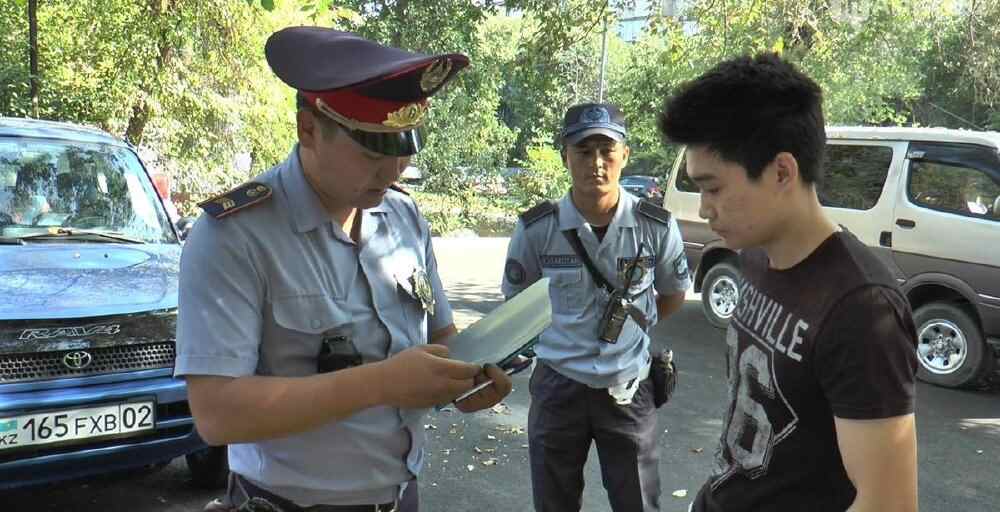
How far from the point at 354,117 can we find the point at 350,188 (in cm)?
15

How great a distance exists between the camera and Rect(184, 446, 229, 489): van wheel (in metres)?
3.85

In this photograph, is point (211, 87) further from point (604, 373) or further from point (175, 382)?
point (604, 373)

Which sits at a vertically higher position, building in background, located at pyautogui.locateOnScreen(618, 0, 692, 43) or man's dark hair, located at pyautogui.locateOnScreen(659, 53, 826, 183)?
building in background, located at pyautogui.locateOnScreen(618, 0, 692, 43)

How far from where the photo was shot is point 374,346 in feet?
5.13

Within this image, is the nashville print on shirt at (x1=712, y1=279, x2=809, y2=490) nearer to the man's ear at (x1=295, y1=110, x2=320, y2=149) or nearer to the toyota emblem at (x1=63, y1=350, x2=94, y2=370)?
the man's ear at (x1=295, y1=110, x2=320, y2=149)

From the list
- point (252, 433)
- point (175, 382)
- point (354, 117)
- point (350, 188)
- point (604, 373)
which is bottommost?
point (175, 382)

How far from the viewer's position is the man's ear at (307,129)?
1.46 m

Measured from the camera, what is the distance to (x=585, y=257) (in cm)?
283

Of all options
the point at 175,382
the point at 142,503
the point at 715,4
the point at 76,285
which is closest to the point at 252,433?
the point at 175,382

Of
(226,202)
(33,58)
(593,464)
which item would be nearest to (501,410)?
(593,464)

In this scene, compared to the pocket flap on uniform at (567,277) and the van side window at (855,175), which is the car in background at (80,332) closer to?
the pocket flap on uniform at (567,277)

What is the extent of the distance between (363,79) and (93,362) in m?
2.50

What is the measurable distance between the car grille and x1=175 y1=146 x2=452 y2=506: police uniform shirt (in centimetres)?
195

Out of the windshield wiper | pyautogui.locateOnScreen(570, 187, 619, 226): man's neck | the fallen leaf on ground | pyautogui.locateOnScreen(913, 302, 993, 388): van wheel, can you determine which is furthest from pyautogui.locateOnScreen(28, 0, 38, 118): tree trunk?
pyautogui.locateOnScreen(913, 302, 993, 388): van wheel
